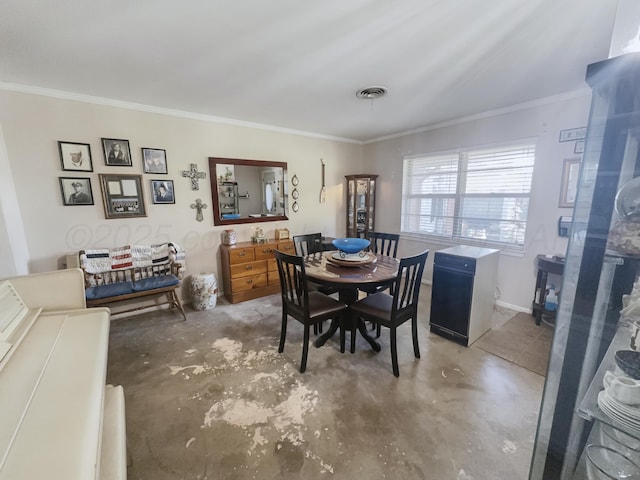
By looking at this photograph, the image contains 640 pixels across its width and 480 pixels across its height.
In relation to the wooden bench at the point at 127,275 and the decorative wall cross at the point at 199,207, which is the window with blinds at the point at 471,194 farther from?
the wooden bench at the point at 127,275

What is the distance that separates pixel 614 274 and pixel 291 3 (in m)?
1.85

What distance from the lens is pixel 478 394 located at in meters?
1.83

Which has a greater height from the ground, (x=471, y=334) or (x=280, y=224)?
(x=280, y=224)

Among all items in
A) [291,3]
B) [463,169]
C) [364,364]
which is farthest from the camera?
[463,169]

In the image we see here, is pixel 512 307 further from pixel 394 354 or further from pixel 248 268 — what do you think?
pixel 248 268

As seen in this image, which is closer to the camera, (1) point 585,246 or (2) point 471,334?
(1) point 585,246

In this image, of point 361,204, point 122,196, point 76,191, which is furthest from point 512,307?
point 76,191

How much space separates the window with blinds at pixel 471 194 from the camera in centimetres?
309

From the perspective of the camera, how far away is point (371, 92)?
101 inches

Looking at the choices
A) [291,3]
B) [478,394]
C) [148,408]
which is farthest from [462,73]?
[148,408]

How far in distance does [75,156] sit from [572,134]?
503cm

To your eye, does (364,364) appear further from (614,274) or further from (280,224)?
(280,224)

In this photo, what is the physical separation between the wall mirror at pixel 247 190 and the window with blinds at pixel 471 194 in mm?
2059

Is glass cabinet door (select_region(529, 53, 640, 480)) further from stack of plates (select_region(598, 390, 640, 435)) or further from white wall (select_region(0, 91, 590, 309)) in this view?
white wall (select_region(0, 91, 590, 309))
